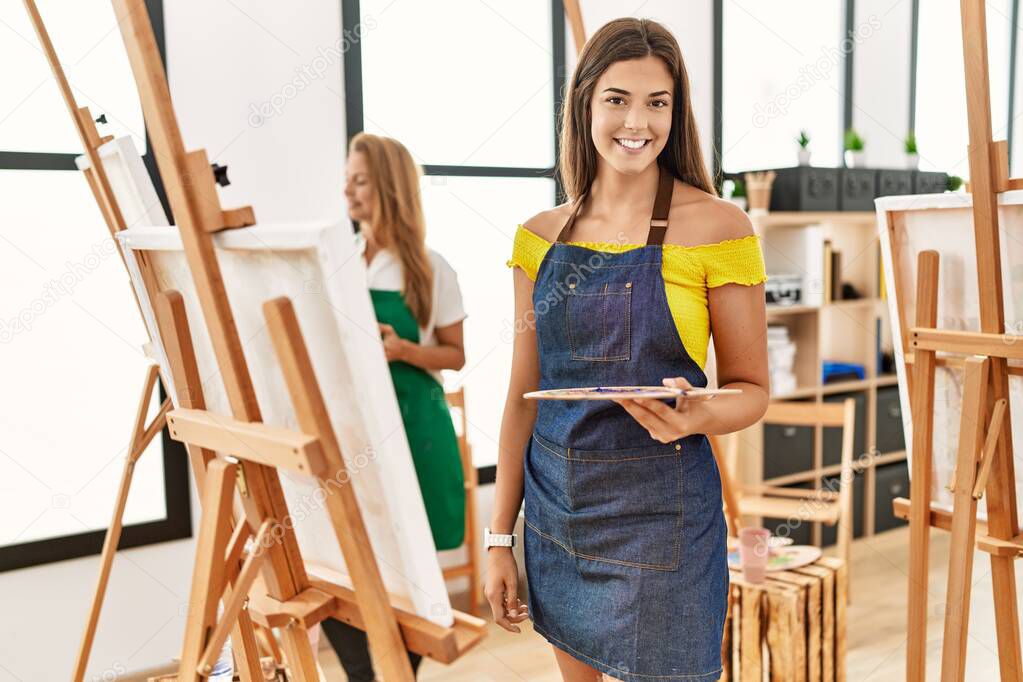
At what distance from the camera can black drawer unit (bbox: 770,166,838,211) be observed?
401 cm

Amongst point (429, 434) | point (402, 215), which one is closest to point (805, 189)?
point (402, 215)

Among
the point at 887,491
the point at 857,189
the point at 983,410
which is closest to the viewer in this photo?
the point at 983,410

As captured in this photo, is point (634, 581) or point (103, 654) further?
point (103, 654)

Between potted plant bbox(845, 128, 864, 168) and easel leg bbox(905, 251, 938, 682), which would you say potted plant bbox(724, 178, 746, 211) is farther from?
easel leg bbox(905, 251, 938, 682)

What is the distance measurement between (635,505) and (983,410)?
70 centimetres

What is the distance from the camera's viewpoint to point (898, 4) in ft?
16.4

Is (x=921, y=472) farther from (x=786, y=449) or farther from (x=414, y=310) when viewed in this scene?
(x=786, y=449)

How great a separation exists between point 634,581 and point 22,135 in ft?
7.84

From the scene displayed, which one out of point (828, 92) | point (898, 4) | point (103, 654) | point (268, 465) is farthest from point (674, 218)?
point (898, 4)

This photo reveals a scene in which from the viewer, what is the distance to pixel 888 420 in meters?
4.43

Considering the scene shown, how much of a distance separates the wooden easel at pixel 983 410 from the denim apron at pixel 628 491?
523mm

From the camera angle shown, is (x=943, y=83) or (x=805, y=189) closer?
(x=805, y=189)

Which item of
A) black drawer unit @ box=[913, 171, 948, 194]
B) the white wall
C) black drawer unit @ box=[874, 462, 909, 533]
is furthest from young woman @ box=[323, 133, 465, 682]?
the white wall

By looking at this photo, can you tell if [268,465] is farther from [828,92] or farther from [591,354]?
[828,92]
